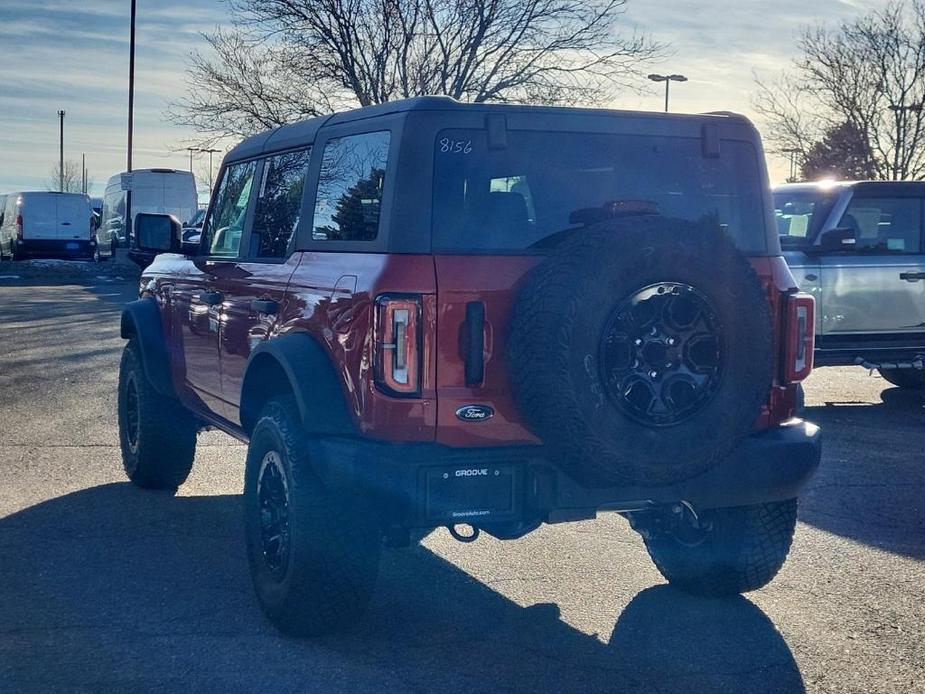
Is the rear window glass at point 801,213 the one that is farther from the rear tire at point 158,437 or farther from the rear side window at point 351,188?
the rear side window at point 351,188

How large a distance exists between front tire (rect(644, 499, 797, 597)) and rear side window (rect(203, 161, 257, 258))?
2437 millimetres

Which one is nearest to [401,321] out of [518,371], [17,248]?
[518,371]

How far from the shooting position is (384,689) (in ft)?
13.1

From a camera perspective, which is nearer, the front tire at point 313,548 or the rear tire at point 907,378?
the front tire at point 313,548

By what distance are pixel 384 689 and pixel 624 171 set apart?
2005 millimetres

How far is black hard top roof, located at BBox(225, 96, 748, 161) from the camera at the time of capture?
4.24 metres

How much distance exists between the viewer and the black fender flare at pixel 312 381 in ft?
13.8

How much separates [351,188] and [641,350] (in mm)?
1296

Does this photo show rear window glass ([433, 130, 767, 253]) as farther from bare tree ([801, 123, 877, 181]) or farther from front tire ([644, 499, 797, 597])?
bare tree ([801, 123, 877, 181])

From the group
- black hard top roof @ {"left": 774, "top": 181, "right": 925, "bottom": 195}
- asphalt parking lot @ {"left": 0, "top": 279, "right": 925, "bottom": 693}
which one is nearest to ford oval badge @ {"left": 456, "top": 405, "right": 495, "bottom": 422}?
asphalt parking lot @ {"left": 0, "top": 279, "right": 925, "bottom": 693}

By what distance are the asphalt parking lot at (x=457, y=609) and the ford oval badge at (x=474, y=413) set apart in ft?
2.84

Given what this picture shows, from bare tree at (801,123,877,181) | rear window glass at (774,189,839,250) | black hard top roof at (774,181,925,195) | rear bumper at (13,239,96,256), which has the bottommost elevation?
rear bumper at (13,239,96,256)

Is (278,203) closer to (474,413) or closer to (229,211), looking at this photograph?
(229,211)

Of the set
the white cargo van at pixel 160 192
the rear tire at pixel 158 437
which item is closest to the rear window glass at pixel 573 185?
the rear tire at pixel 158 437
